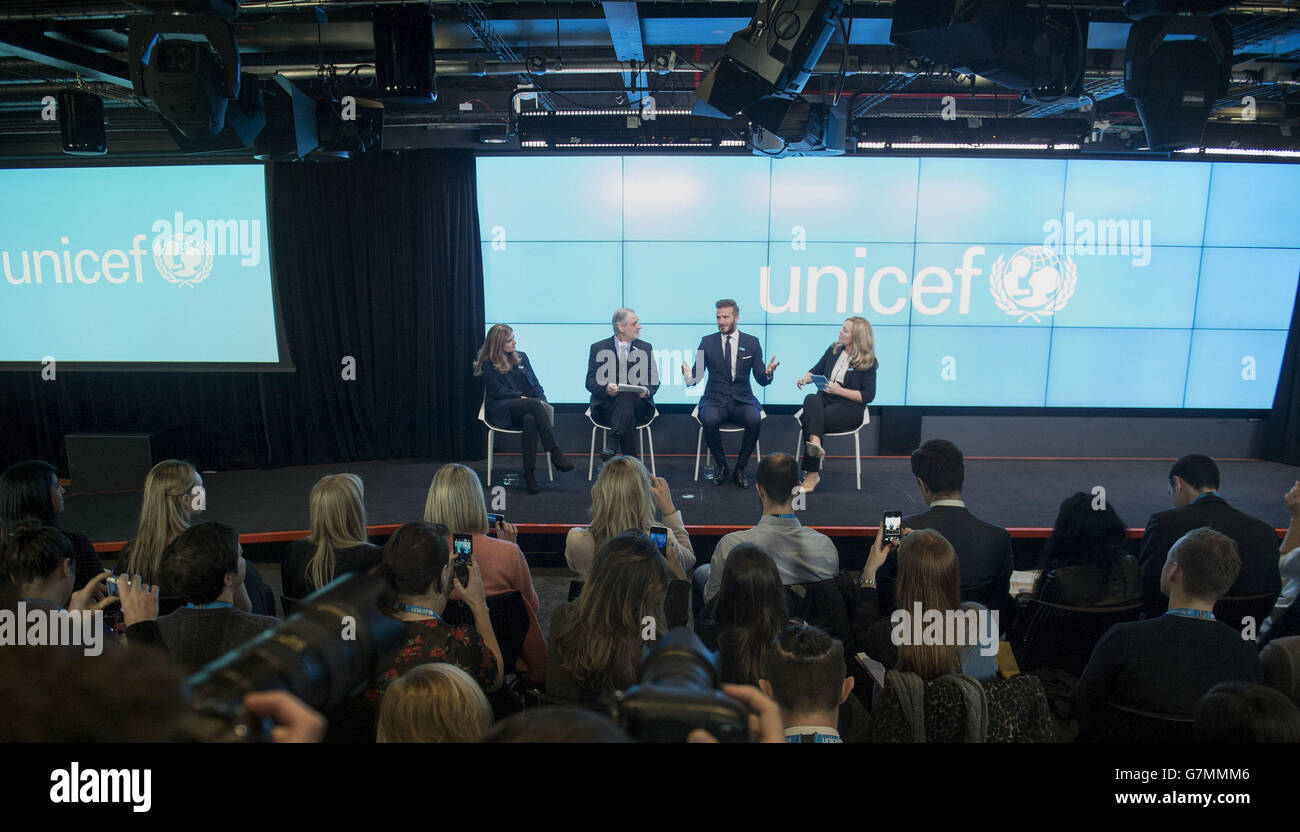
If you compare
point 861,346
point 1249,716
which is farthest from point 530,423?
point 1249,716

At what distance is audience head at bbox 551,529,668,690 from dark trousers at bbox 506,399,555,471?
11.1 ft

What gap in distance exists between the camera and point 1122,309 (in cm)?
648

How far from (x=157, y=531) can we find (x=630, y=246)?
446 centimetres

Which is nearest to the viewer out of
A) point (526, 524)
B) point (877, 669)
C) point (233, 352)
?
point (877, 669)

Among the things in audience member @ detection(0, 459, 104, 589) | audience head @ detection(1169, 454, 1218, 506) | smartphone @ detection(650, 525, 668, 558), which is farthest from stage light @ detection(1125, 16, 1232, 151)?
audience member @ detection(0, 459, 104, 589)

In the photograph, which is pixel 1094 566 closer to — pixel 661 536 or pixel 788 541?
pixel 788 541

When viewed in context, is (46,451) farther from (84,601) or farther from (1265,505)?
(1265,505)

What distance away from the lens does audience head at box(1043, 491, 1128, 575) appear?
2711 millimetres

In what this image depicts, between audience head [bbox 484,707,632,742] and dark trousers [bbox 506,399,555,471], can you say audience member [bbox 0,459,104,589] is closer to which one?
dark trousers [bbox 506,399,555,471]

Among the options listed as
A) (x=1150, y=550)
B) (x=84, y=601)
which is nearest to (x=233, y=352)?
(x=84, y=601)

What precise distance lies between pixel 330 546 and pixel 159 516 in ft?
2.10

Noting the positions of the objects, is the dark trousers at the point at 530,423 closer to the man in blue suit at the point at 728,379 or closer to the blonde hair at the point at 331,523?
the man in blue suit at the point at 728,379

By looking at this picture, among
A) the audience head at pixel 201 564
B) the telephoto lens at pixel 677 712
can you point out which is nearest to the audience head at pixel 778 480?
the audience head at pixel 201 564
